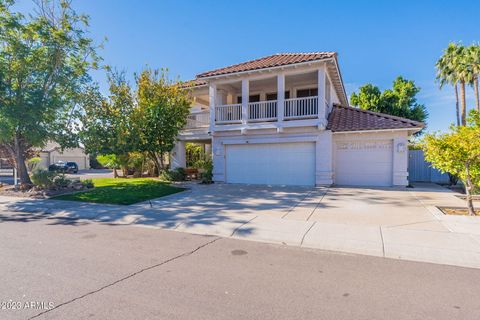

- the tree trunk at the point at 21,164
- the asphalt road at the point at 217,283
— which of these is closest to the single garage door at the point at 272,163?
the asphalt road at the point at 217,283

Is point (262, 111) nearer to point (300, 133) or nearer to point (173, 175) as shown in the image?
point (300, 133)

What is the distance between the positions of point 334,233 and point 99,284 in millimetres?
4750

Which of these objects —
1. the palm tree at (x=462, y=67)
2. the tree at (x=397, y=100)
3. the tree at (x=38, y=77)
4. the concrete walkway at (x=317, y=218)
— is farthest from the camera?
the tree at (x=397, y=100)

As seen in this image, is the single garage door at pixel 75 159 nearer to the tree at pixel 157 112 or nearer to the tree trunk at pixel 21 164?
the tree trunk at pixel 21 164

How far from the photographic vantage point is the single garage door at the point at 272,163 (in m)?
14.3

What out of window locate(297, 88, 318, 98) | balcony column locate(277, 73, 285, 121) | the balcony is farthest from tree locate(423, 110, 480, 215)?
window locate(297, 88, 318, 98)

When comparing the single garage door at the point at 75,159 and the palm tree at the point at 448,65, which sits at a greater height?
the palm tree at the point at 448,65

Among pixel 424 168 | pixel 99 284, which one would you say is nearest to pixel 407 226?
pixel 99 284

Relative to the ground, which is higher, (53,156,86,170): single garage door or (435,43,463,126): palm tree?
(435,43,463,126): palm tree

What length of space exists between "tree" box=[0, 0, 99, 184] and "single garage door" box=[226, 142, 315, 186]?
883cm

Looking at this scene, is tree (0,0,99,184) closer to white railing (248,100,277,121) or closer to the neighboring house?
white railing (248,100,277,121)

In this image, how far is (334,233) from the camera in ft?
19.6

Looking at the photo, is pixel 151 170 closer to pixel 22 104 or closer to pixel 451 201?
pixel 22 104

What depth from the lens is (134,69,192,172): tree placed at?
49.2 ft
